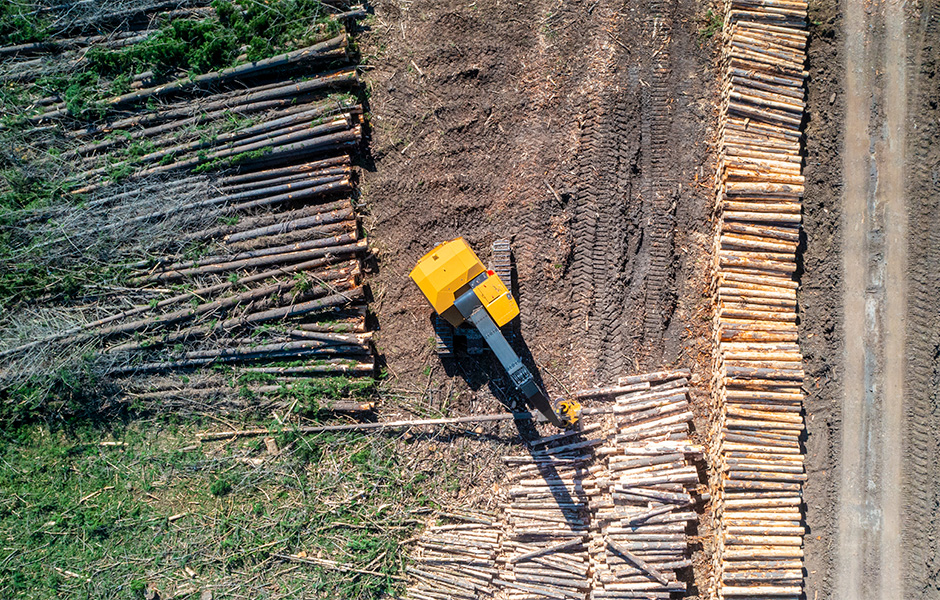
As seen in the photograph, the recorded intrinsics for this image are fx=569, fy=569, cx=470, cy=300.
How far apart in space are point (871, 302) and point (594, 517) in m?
10.1

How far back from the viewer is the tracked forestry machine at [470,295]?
47.5ft

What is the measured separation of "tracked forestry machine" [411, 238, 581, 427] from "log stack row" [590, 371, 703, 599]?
330 cm

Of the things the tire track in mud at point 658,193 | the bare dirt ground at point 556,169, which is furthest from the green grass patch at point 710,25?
the tire track in mud at point 658,193

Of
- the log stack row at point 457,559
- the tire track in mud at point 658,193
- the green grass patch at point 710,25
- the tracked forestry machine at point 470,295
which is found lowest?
the log stack row at point 457,559

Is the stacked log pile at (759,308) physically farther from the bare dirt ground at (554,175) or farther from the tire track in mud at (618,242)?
the tire track in mud at (618,242)

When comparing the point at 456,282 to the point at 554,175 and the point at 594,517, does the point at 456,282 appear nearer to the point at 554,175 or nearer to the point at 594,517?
the point at 554,175

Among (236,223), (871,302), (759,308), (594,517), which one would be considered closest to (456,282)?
(236,223)

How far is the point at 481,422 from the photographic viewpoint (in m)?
16.9

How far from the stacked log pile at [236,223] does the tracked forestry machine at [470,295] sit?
3.04 meters

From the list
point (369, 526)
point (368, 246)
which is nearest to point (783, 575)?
point (369, 526)

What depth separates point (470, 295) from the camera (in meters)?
14.5

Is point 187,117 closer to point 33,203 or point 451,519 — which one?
point 33,203


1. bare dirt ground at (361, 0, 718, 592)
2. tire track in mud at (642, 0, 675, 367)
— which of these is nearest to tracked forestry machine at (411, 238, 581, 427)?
bare dirt ground at (361, 0, 718, 592)

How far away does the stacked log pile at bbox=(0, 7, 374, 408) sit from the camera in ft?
54.4
